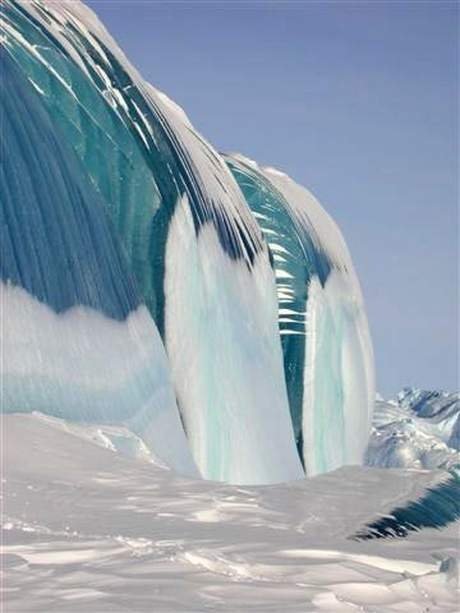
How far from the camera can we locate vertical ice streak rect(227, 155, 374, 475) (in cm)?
1978

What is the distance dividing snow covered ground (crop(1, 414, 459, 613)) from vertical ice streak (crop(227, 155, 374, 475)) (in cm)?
1227

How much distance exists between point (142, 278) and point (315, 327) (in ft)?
26.6

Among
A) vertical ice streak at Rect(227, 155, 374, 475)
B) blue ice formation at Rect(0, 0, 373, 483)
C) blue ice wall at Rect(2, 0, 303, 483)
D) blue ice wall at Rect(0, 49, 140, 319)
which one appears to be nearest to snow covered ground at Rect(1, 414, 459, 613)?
blue ice formation at Rect(0, 0, 373, 483)

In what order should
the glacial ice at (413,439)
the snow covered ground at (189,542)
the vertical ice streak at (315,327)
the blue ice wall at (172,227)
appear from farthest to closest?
1. the glacial ice at (413,439)
2. the vertical ice streak at (315,327)
3. the blue ice wall at (172,227)
4. the snow covered ground at (189,542)

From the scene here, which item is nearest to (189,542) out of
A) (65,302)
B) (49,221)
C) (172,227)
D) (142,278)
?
(65,302)

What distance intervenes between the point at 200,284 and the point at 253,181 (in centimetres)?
781

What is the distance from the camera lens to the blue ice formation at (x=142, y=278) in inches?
355

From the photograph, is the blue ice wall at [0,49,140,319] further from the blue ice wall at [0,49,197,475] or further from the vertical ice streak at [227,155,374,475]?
the vertical ice streak at [227,155,374,475]

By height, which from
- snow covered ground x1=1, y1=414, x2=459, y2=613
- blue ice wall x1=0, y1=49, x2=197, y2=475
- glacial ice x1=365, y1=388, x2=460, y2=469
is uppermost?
blue ice wall x1=0, y1=49, x2=197, y2=475

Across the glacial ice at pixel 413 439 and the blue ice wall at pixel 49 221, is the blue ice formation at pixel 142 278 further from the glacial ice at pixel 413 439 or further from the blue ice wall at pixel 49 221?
the glacial ice at pixel 413 439

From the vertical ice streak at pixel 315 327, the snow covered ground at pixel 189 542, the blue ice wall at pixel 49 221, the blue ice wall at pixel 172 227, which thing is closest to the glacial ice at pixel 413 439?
the vertical ice streak at pixel 315 327

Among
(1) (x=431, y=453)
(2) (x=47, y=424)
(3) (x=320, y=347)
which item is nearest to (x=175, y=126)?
(3) (x=320, y=347)

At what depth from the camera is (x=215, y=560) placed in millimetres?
4523

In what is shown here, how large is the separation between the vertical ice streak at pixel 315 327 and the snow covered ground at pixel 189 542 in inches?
483
